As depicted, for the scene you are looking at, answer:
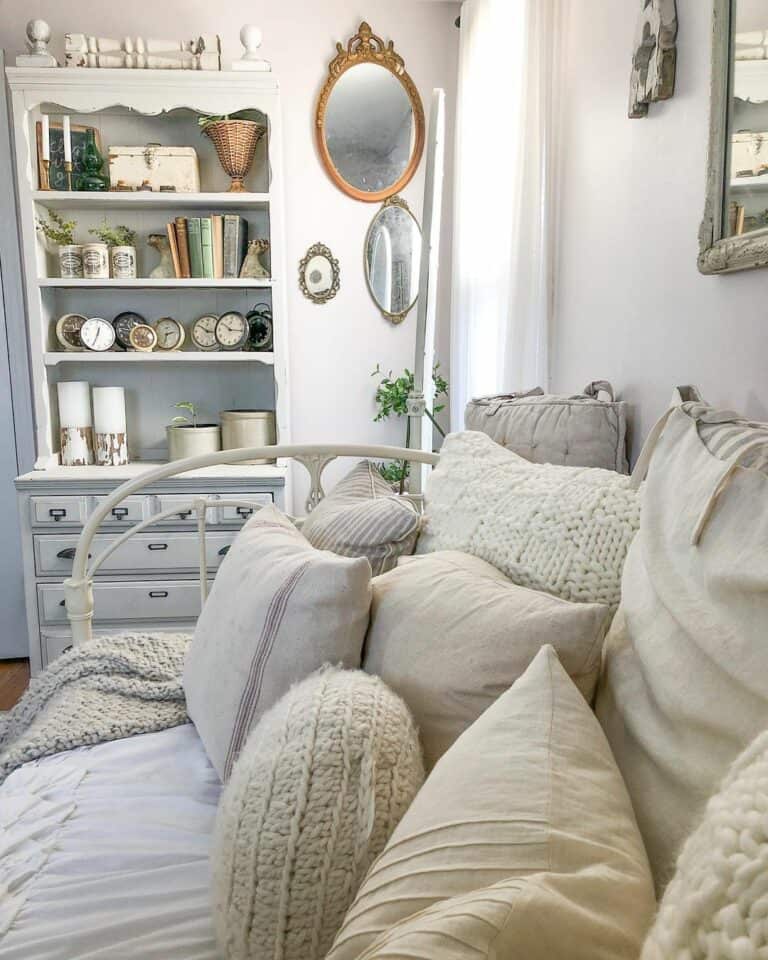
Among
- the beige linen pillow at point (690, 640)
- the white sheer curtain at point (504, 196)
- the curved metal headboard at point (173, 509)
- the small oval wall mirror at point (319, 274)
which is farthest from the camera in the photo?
the small oval wall mirror at point (319, 274)

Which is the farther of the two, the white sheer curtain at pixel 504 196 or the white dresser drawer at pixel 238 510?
the white dresser drawer at pixel 238 510

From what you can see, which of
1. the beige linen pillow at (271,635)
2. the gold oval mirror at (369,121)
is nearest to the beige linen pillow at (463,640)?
the beige linen pillow at (271,635)

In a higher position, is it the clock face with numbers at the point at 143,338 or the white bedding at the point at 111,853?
the clock face with numbers at the point at 143,338

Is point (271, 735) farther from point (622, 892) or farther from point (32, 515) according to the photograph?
point (32, 515)

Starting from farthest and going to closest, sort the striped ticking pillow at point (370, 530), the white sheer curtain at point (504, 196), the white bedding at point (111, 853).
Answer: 1. the white sheer curtain at point (504, 196)
2. the striped ticking pillow at point (370, 530)
3. the white bedding at point (111, 853)

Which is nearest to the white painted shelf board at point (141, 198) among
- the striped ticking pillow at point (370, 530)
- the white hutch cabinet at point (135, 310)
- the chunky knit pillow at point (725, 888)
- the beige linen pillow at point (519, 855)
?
the white hutch cabinet at point (135, 310)

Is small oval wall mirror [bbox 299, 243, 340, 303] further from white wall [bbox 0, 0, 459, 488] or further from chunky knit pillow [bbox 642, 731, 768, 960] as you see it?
chunky knit pillow [bbox 642, 731, 768, 960]

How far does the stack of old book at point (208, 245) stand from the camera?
114 inches

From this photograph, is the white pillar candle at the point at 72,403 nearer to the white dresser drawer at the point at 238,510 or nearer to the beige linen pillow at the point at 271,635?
the white dresser drawer at the point at 238,510

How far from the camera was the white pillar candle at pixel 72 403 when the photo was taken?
2.92 meters

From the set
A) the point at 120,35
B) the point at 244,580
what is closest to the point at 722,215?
the point at 244,580

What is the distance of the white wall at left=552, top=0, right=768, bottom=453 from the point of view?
125 centimetres

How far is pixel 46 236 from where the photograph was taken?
9.58 feet

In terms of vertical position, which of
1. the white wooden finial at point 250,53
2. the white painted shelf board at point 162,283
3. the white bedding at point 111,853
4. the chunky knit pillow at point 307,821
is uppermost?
the white wooden finial at point 250,53
